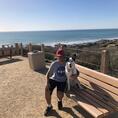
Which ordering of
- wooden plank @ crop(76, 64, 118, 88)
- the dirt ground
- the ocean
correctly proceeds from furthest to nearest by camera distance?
the ocean, the dirt ground, wooden plank @ crop(76, 64, 118, 88)

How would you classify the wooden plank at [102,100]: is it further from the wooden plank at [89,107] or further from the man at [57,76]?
the man at [57,76]

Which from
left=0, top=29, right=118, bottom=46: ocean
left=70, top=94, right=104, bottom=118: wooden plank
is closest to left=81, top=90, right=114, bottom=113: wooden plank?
left=70, top=94, right=104, bottom=118: wooden plank

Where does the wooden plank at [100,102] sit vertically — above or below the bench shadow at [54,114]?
above

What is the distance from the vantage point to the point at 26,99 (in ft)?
19.9

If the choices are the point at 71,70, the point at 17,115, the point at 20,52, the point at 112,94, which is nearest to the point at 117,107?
the point at 112,94

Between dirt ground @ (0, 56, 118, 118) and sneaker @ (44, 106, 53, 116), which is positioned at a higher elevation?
sneaker @ (44, 106, 53, 116)

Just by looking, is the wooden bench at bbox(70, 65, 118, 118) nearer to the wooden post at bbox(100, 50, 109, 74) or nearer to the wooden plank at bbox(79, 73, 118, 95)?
the wooden plank at bbox(79, 73, 118, 95)

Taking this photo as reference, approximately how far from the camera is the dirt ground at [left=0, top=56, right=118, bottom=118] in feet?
16.6

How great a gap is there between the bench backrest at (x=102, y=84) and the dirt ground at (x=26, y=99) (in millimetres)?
621

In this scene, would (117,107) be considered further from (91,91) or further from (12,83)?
(12,83)

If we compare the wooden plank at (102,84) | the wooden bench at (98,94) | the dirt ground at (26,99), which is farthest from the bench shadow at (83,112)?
the wooden plank at (102,84)

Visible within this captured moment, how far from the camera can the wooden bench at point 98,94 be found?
4008 mm

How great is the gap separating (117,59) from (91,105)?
806 cm

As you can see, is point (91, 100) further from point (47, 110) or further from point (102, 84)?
point (47, 110)
